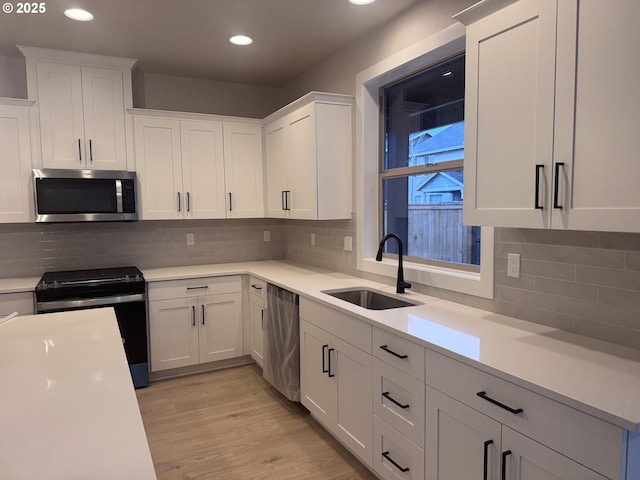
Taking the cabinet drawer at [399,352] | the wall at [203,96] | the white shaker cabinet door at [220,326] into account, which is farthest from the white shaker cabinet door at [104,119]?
the cabinet drawer at [399,352]

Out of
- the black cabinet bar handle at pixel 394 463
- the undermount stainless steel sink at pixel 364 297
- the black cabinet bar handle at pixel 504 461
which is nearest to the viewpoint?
the black cabinet bar handle at pixel 504 461

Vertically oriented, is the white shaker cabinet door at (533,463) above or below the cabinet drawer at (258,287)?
below

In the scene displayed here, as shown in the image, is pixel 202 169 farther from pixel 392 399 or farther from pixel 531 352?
pixel 531 352

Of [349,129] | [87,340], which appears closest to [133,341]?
[87,340]

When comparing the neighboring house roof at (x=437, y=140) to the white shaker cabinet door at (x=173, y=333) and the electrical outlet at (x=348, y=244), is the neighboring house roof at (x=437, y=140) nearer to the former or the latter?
the electrical outlet at (x=348, y=244)

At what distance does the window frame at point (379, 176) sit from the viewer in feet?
7.43

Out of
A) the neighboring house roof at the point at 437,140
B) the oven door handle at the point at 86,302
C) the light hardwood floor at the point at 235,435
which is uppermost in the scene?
the neighboring house roof at the point at 437,140

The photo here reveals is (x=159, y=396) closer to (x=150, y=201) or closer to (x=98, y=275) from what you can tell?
(x=98, y=275)

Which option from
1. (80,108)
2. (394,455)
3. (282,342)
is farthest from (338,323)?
(80,108)

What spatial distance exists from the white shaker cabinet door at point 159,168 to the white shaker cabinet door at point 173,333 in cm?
77

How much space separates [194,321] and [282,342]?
971 mm

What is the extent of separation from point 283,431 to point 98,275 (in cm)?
187

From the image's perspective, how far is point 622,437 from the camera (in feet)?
3.60

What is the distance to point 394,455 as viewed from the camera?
2.00 meters
